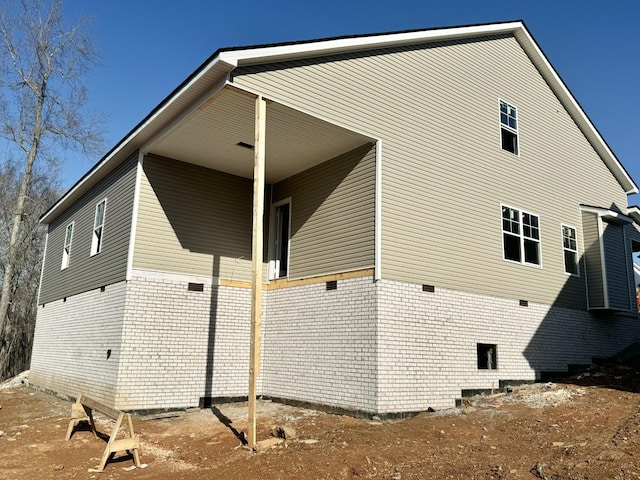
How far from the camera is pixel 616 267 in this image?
51.0ft

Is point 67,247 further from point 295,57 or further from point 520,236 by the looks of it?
point 520,236

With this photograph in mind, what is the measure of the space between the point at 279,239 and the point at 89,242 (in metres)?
5.38

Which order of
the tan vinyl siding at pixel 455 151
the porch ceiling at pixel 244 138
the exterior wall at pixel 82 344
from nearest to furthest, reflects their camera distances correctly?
the porch ceiling at pixel 244 138
the tan vinyl siding at pixel 455 151
the exterior wall at pixel 82 344

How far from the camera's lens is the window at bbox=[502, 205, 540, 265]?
1316 centimetres

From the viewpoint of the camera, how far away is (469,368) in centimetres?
1137

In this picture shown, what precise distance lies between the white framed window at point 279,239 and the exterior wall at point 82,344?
367 centimetres

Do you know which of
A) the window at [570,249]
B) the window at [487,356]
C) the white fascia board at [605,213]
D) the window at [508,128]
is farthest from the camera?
the white fascia board at [605,213]

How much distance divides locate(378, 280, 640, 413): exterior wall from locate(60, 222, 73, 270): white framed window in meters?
11.0

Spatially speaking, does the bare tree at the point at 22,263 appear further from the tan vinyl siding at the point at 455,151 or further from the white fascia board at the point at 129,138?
the tan vinyl siding at the point at 455,151

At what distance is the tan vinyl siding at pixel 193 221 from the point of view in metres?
11.6

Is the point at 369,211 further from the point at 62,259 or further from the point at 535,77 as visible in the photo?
the point at 62,259

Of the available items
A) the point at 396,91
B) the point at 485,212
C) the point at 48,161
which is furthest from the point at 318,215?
the point at 48,161

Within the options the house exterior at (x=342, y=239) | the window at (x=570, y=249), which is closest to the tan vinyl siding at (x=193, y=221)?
the house exterior at (x=342, y=239)

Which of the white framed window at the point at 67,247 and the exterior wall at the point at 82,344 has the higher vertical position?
the white framed window at the point at 67,247
